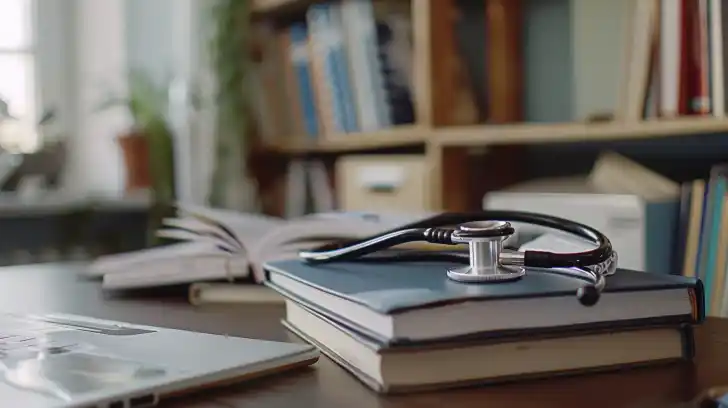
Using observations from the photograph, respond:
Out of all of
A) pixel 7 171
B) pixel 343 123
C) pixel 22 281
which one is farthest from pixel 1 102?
pixel 22 281

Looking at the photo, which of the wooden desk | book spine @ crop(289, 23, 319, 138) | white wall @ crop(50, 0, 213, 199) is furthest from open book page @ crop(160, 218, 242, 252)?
white wall @ crop(50, 0, 213, 199)

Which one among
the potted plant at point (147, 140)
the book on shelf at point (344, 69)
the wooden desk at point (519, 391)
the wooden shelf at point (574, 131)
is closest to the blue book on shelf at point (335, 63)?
the book on shelf at point (344, 69)

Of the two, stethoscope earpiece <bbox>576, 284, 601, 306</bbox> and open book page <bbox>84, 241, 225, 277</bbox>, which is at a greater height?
stethoscope earpiece <bbox>576, 284, 601, 306</bbox>

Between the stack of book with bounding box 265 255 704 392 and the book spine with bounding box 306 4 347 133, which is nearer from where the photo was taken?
the stack of book with bounding box 265 255 704 392

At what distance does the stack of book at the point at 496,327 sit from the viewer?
0.50m

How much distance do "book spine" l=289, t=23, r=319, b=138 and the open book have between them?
3.47 ft

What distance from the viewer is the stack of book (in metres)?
0.50

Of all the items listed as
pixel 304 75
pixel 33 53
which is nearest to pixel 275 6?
pixel 304 75

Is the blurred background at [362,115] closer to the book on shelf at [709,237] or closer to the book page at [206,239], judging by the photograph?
the book on shelf at [709,237]

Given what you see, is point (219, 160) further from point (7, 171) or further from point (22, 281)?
point (22, 281)

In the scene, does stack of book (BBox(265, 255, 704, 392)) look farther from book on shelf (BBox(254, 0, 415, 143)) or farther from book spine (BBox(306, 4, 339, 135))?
book spine (BBox(306, 4, 339, 135))

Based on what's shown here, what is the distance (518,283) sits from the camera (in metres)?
0.55

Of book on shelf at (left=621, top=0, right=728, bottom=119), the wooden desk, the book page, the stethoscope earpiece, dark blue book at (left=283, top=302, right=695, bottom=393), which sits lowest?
the wooden desk

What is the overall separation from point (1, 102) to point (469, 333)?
2032 millimetres
